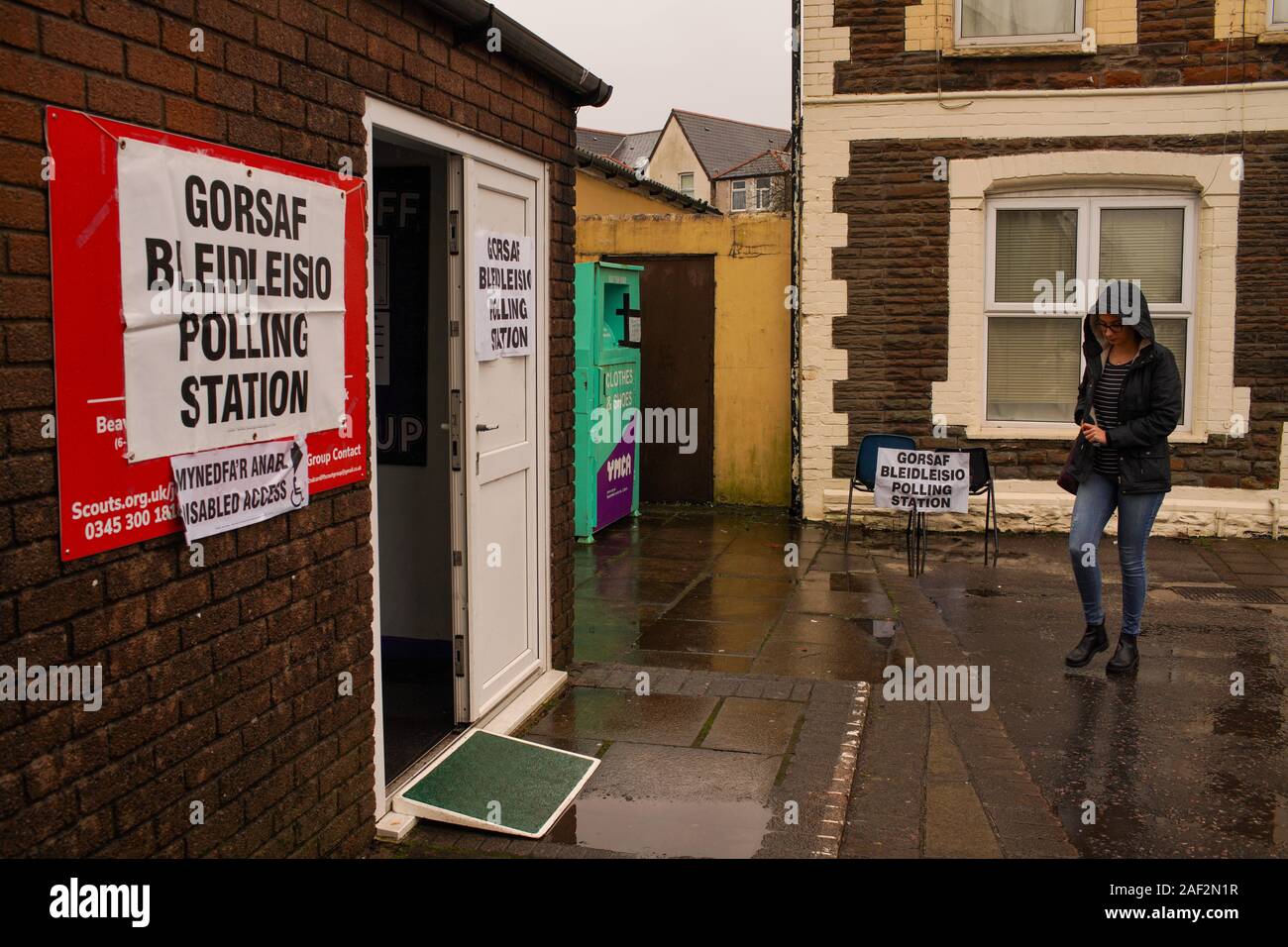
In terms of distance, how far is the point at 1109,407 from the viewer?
682 cm

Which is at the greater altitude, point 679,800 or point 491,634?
point 491,634

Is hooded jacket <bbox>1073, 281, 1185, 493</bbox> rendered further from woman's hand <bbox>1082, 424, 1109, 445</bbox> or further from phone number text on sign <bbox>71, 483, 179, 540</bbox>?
phone number text on sign <bbox>71, 483, 179, 540</bbox>

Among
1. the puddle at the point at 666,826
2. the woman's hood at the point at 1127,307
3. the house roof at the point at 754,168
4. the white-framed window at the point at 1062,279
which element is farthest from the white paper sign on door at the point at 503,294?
the house roof at the point at 754,168

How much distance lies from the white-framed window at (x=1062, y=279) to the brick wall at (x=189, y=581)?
735cm

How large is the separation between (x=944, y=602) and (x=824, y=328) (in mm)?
3579

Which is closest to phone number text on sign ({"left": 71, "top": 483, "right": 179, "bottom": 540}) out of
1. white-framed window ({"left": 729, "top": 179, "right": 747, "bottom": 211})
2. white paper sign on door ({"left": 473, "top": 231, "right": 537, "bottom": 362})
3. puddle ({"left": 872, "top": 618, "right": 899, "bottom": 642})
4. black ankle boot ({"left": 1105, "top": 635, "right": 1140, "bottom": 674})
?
white paper sign on door ({"left": 473, "top": 231, "right": 537, "bottom": 362})

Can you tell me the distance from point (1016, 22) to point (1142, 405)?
5.82 m

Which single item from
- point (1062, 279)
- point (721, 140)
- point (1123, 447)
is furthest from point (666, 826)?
point (721, 140)

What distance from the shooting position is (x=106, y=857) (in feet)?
10.3

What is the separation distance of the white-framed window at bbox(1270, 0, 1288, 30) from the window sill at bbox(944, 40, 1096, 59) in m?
1.50

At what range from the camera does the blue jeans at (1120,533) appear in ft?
22.2

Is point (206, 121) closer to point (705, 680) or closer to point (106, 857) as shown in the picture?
point (106, 857)

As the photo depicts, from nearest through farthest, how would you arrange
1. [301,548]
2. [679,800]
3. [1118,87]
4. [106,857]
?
[106,857] < [301,548] < [679,800] < [1118,87]
